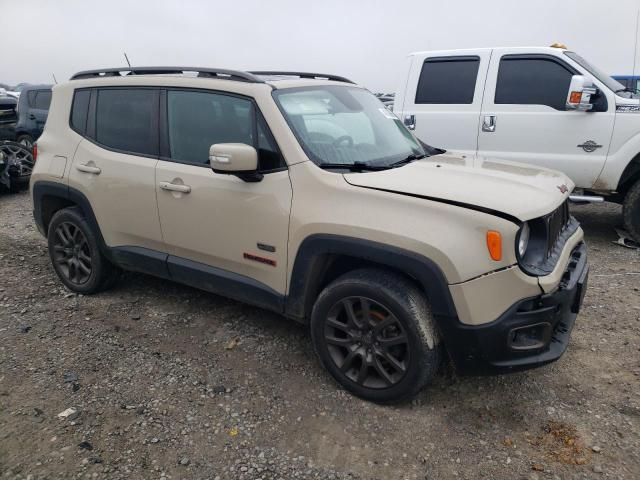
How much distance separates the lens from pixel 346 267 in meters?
3.06

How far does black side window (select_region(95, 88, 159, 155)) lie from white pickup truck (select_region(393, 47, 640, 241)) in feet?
11.2

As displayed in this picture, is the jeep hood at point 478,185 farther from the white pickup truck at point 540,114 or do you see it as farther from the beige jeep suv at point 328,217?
the white pickup truck at point 540,114

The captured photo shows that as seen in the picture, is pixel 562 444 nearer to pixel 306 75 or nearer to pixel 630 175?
pixel 306 75

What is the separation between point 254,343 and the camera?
3570 mm

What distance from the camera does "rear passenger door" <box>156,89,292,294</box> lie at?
10.0ft

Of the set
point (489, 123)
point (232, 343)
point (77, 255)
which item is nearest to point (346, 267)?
point (232, 343)

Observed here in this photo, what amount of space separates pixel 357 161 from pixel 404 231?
0.73 metres

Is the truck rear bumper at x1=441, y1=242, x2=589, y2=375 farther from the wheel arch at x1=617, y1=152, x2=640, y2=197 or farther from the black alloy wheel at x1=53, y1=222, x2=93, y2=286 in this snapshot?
the wheel arch at x1=617, y1=152, x2=640, y2=197

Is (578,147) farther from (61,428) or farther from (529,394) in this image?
(61,428)

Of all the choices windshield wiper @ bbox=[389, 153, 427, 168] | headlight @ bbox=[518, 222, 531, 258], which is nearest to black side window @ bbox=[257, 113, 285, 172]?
windshield wiper @ bbox=[389, 153, 427, 168]

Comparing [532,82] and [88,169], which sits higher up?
[532,82]

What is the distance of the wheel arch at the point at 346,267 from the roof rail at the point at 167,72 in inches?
46.9

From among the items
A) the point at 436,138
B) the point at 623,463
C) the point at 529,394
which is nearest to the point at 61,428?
the point at 529,394

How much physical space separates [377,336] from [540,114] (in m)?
3.92
